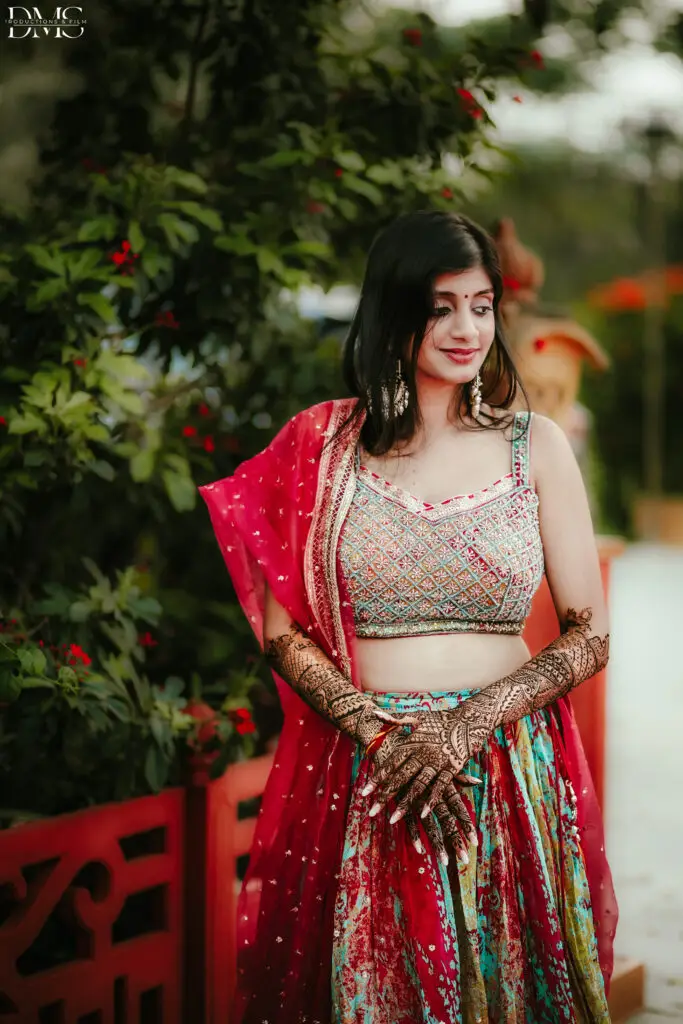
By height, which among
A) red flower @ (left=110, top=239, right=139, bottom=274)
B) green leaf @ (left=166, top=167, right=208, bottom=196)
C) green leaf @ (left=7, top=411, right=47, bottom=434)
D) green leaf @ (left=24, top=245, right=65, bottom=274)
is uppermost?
green leaf @ (left=166, top=167, right=208, bottom=196)

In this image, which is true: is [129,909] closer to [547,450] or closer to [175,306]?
[175,306]

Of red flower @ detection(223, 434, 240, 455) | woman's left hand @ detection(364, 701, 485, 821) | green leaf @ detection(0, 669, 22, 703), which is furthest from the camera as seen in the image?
red flower @ detection(223, 434, 240, 455)

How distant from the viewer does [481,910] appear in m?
2.10

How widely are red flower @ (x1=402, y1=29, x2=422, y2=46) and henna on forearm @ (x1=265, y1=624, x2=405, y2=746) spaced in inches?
64.3

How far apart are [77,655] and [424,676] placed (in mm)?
823

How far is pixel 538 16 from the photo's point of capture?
294 centimetres

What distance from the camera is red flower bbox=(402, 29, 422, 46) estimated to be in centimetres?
303

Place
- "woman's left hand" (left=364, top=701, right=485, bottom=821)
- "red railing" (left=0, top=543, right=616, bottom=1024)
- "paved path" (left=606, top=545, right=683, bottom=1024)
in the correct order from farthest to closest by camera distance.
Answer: "paved path" (left=606, top=545, right=683, bottom=1024)
"red railing" (left=0, top=543, right=616, bottom=1024)
"woman's left hand" (left=364, top=701, right=485, bottom=821)

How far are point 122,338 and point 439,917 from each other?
157 cm

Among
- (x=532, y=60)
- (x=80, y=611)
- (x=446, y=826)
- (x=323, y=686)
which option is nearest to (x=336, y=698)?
(x=323, y=686)

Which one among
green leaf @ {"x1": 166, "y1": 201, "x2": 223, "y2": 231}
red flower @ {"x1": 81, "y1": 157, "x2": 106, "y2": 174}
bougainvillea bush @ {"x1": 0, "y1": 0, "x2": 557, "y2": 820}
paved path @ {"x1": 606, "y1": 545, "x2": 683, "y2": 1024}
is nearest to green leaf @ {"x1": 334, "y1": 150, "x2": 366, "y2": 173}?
bougainvillea bush @ {"x1": 0, "y1": 0, "x2": 557, "y2": 820}

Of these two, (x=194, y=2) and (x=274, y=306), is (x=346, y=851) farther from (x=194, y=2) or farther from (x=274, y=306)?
(x=194, y=2)

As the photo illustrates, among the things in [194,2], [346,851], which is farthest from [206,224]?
[346,851]

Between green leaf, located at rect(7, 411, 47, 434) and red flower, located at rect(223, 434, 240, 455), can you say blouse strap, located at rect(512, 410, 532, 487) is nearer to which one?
green leaf, located at rect(7, 411, 47, 434)
